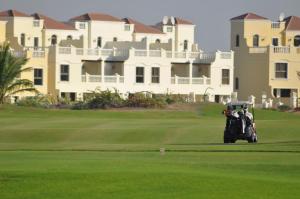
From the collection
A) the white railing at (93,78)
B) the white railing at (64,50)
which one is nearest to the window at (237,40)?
the white railing at (93,78)

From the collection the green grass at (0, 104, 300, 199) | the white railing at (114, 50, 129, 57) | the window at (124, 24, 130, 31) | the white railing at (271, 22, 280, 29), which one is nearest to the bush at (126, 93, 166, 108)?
the white railing at (114, 50, 129, 57)

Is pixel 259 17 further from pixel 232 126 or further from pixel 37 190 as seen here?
pixel 37 190

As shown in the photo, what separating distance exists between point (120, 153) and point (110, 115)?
39.7 meters

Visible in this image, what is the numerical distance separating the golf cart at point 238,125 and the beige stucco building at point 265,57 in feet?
208

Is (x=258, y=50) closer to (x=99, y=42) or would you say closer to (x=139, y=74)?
(x=139, y=74)

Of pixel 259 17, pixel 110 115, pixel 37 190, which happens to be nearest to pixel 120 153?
pixel 37 190

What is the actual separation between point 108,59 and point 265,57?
14401 millimetres

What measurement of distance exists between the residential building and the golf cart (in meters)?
57.0

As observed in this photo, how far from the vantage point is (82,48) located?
111 meters

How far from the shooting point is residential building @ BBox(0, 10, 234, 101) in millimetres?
106125

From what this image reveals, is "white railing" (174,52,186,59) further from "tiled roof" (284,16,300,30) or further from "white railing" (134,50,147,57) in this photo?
"tiled roof" (284,16,300,30)

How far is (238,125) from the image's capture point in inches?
1785

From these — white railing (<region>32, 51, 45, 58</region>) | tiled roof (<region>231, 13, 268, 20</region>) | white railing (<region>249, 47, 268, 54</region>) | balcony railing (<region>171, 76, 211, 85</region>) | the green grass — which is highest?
tiled roof (<region>231, 13, 268, 20</region>)

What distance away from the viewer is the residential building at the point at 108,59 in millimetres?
106125
